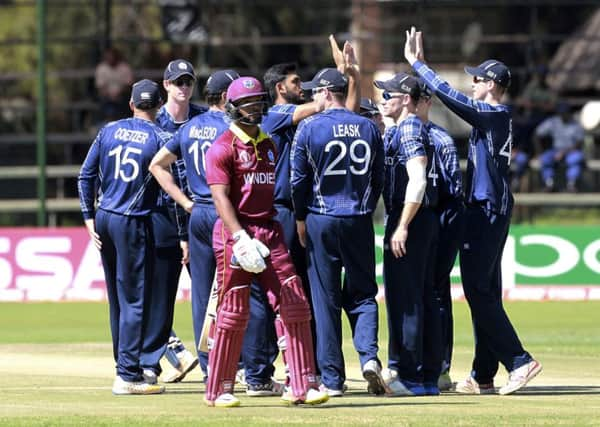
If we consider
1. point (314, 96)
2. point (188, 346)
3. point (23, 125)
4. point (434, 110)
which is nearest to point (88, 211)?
point (314, 96)

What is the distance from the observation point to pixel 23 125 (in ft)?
114

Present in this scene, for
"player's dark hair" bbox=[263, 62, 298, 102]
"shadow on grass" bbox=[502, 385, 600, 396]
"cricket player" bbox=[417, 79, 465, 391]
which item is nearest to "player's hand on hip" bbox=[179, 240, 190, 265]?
"player's dark hair" bbox=[263, 62, 298, 102]

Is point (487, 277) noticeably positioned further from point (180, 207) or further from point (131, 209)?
point (131, 209)

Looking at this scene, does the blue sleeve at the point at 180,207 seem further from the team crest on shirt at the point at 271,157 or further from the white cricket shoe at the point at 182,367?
the team crest on shirt at the point at 271,157

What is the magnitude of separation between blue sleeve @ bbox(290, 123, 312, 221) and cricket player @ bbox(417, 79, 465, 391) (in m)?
1.08

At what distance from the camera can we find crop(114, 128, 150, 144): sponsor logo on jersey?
39.3 feet

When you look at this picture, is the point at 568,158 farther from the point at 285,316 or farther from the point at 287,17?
the point at 285,316

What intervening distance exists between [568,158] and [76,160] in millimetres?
9001

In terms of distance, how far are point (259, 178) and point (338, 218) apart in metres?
1.03

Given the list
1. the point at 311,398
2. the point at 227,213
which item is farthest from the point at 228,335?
the point at 227,213

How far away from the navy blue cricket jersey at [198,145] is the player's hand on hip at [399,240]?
143 cm

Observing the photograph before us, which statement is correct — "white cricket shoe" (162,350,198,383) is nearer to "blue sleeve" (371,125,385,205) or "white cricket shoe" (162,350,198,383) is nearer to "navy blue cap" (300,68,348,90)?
"blue sleeve" (371,125,385,205)

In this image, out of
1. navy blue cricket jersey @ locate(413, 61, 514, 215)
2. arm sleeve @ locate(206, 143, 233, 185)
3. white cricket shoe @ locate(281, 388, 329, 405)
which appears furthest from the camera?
navy blue cricket jersey @ locate(413, 61, 514, 215)

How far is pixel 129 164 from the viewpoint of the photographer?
11977 millimetres
